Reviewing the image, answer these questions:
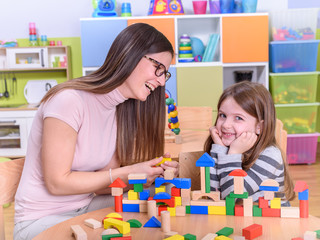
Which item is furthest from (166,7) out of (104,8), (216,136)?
(216,136)

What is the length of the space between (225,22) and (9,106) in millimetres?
2340

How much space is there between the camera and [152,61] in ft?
4.64

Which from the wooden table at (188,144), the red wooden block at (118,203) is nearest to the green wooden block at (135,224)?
the red wooden block at (118,203)

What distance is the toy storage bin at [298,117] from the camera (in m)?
Answer: 4.06

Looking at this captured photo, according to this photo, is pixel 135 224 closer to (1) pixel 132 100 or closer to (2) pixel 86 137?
(2) pixel 86 137

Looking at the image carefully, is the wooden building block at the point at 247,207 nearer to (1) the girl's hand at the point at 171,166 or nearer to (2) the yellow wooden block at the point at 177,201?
(2) the yellow wooden block at the point at 177,201

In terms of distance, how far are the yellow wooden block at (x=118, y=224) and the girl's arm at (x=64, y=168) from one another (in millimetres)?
289

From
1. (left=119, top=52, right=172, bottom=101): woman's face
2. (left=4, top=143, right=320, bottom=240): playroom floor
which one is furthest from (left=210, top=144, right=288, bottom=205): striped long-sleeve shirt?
(left=4, top=143, right=320, bottom=240): playroom floor

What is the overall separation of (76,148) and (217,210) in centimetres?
54

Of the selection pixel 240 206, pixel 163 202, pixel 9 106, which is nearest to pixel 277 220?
pixel 240 206

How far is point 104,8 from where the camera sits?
4.06m

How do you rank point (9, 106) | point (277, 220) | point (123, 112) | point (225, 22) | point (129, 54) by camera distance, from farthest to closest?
1. point (9, 106)
2. point (225, 22)
3. point (123, 112)
4. point (129, 54)
5. point (277, 220)

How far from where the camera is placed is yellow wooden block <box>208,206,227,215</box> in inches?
43.3

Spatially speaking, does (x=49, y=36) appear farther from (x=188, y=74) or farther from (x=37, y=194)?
(x=37, y=194)
